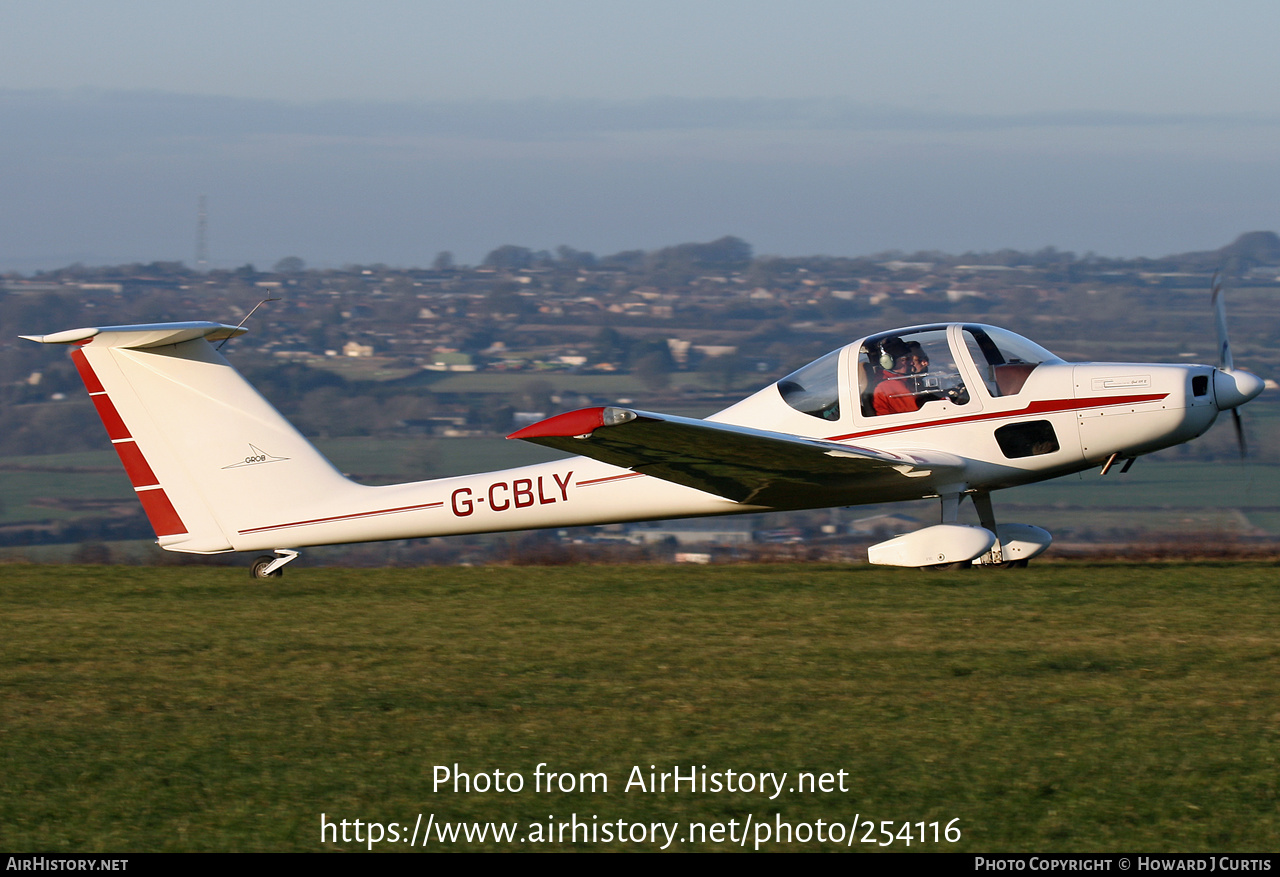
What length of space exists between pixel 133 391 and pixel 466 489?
9.31 ft

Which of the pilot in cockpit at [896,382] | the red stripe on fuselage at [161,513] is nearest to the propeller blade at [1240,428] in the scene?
the pilot in cockpit at [896,382]

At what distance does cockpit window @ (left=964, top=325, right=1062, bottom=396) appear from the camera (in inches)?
375

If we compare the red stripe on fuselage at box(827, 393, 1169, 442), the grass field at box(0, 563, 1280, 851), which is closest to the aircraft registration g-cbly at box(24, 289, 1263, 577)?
the red stripe on fuselage at box(827, 393, 1169, 442)

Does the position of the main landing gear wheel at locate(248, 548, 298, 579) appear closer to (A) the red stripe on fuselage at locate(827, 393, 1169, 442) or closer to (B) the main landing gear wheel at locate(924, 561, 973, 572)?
(A) the red stripe on fuselage at locate(827, 393, 1169, 442)

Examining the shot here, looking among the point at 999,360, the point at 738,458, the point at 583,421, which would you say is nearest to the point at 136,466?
the point at 583,421

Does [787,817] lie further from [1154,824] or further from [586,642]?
[586,642]

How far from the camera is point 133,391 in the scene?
10102 millimetres

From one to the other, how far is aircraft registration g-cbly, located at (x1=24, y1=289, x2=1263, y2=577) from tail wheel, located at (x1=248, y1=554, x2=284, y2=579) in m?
0.02

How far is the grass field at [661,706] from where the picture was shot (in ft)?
13.8

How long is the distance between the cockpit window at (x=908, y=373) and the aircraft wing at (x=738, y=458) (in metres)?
0.44

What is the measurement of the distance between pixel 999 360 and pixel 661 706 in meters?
5.13

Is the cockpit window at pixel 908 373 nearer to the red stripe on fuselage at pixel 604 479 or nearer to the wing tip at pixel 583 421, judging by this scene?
the red stripe on fuselage at pixel 604 479

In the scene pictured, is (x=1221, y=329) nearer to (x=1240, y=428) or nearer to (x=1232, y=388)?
(x=1240, y=428)

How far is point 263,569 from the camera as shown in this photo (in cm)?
1028
